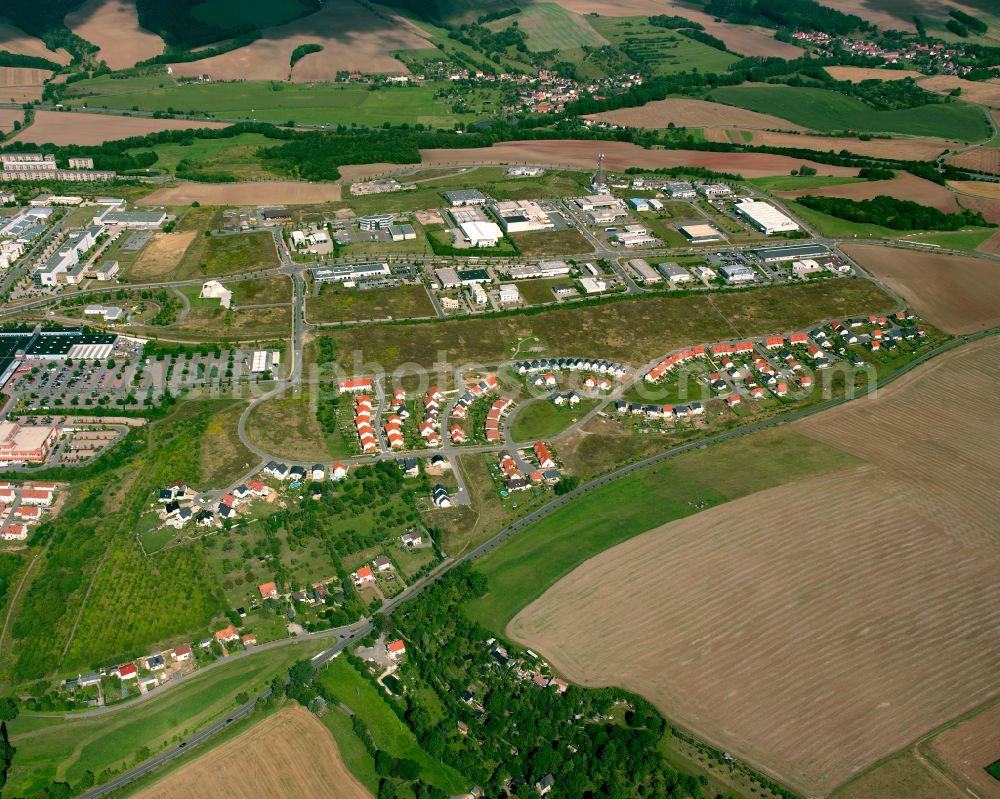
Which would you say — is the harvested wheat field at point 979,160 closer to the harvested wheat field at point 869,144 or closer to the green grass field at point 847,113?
the harvested wheat field at point 869,144

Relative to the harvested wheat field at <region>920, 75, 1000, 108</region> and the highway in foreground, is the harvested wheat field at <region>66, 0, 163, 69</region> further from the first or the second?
the harvested wheat field at <region>920, 75, 1000, 108</region>

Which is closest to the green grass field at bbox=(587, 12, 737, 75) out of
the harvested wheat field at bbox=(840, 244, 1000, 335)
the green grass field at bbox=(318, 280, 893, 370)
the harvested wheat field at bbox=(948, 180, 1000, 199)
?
the harvested wheat field at bbox=(948, 180, 1000, 199)

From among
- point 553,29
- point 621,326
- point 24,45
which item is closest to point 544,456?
point 621,326

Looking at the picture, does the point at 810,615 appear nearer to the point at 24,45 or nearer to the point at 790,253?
the point at 790,253

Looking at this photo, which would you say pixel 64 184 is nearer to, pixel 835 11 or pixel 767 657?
pixel 767 657

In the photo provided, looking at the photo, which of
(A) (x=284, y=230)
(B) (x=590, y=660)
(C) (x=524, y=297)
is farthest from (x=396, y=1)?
(B) (x=590, y=660)

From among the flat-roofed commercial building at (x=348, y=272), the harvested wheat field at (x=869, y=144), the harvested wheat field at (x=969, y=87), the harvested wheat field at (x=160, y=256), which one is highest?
the harvested wheat field at (x=969, y=87)

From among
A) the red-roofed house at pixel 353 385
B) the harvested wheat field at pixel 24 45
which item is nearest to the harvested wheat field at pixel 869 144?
the red-roofed house at pixel 353 385
